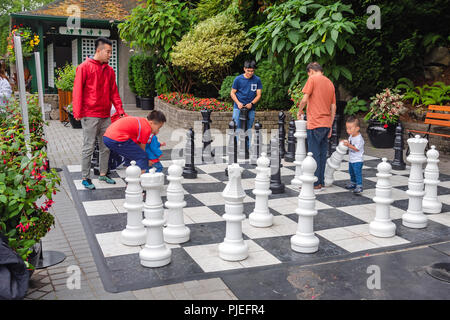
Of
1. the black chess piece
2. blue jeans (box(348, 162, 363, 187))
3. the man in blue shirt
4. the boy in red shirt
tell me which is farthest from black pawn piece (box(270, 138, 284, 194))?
the man in blue shirt

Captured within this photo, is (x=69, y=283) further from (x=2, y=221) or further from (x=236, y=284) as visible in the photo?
(x=236, y=284)

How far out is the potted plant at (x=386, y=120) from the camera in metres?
10.6

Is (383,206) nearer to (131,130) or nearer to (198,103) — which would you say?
(131,130)

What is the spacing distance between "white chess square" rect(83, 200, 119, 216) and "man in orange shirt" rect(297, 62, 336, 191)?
9.22ft

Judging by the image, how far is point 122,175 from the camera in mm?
7324

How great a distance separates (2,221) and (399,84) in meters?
10.6

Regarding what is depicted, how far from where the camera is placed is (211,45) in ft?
47.1

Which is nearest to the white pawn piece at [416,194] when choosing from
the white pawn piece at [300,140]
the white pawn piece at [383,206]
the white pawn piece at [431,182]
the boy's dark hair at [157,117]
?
the white pawn piece at [431,182]

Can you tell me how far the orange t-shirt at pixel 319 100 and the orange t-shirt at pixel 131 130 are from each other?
7.18ft

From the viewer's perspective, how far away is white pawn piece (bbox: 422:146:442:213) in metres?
5.50

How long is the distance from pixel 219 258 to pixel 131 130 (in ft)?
7.32

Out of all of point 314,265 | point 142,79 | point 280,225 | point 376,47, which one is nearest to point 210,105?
point 376,47

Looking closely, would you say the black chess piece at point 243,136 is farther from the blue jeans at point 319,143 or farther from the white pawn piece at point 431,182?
the white pawn piece at point 431,182

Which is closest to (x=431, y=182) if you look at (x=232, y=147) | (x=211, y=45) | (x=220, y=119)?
(x=232, y=147)
